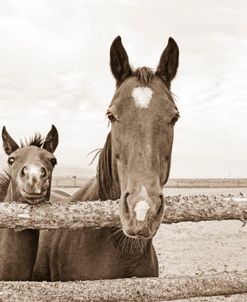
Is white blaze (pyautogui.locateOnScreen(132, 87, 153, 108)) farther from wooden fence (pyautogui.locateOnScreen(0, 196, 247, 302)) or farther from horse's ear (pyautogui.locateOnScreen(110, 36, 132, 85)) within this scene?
wooden fence (pyautogui.locateOnScreen(0, 196, 247, 302))

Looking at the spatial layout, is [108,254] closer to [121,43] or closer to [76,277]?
[76,277]

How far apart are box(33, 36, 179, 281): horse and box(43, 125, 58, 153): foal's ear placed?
0.63 m

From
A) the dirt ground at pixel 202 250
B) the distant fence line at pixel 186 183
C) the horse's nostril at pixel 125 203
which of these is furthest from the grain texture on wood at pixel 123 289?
the distant fence line at pixel 186 183

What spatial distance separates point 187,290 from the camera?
350cm

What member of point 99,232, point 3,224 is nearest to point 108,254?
point 99,232

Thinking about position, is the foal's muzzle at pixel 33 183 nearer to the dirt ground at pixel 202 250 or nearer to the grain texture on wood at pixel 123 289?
the grain texture on wood at pixel 123 289

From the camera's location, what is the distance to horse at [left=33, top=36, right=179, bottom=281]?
2707mm

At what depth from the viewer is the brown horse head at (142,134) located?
2.64 meters

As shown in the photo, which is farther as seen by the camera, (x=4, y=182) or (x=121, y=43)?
(x=4, y=182)

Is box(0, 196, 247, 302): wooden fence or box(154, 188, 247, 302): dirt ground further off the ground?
box(0, 196, 247, 302): wooden fence

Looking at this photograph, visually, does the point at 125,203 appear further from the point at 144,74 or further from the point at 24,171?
the point at 144,74

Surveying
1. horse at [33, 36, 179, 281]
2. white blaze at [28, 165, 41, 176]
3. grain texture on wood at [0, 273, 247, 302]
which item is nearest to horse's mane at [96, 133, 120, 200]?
horse at [33, 36, 179, 281]

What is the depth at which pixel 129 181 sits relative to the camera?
9.25 feet

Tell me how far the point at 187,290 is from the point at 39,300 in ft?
4.14
